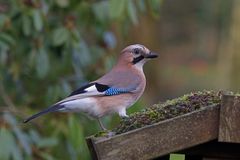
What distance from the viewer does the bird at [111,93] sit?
246 inches

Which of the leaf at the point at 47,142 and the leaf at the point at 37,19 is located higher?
the leaf at the point at 37,19

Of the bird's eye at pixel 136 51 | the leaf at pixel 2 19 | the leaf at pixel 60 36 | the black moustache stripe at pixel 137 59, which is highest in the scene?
the leaf at pixel 2 19

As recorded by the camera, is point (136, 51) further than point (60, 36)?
No

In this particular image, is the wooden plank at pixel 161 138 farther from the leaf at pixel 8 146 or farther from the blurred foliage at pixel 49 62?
the blurred foliage at pixel 49 62

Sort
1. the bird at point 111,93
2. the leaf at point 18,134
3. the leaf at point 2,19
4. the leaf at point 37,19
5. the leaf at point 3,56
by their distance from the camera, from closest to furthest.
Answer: the bird at point 111,93 → the leaf at point 18,134 → the leaf at point 37,19 → the leaf at point 2,19 → the leaf at point 3,56

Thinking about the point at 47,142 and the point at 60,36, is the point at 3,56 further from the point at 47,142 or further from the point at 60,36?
the point at 47,142

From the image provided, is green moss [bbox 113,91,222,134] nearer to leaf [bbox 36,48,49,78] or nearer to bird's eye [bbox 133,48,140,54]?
bird's eye [bbox 133,48,140,54]

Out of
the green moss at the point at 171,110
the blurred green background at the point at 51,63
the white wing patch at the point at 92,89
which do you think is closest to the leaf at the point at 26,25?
the blurred green background at the point at 51,63

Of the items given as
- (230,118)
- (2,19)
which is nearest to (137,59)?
(2,19)

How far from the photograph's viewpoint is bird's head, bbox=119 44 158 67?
6953 millimetres

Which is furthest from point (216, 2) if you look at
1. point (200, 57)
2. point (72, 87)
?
point (72, 87)

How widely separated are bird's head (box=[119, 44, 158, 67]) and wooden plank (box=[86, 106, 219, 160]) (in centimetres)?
239

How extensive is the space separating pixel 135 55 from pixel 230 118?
265 cm

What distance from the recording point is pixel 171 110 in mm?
4699
